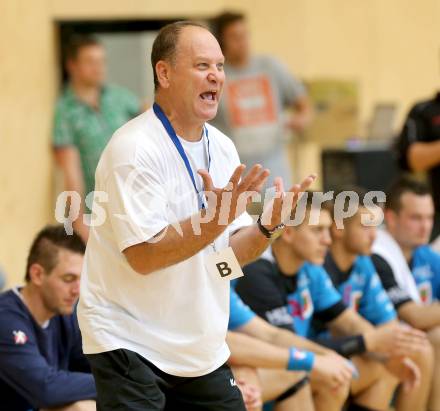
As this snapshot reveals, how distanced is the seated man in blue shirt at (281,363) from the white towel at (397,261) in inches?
50.0

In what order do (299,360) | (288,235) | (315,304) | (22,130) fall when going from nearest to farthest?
(299,360)
(288,235)
(315,304)
(22,130)

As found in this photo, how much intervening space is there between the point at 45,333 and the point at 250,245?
1.23 metres

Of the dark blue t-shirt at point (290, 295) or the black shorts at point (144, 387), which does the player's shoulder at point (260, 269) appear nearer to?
the dark blue t-shirt at point (290, 295)

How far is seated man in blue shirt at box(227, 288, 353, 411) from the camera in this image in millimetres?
4395

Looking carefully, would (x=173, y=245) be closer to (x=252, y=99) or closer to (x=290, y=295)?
(x=290, y=295)

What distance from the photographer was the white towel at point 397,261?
5.85 meters

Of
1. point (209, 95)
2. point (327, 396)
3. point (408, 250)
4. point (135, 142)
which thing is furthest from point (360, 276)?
point (135, 142)

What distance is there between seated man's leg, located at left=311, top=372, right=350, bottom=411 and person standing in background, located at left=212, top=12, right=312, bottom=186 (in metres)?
3.04

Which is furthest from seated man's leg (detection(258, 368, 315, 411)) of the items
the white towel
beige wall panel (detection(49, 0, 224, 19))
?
beige wall panel (detection(49, 0, 224, 19))

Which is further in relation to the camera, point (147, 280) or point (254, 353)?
point (254, 353)

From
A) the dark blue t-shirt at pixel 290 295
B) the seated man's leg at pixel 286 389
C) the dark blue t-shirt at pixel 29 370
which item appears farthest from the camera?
the dark blue t-shirt at pixel 290 295

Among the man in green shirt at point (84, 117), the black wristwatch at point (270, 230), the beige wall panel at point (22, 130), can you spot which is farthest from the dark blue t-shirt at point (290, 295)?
the beige wall panel at point (22, 130)

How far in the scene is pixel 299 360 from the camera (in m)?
4.48

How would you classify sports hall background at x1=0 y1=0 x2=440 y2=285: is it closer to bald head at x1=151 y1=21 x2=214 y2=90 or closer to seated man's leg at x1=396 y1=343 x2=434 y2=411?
seated man's leg at x1=396 y1=343 x2=434 y2=411
